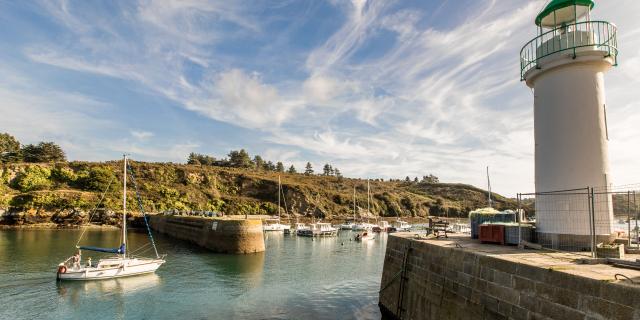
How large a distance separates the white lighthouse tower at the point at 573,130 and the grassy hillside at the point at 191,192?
62735mm

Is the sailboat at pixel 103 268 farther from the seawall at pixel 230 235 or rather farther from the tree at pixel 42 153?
the tree at pixel 42 153

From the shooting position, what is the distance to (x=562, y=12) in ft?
47.3

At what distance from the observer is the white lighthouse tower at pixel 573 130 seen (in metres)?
12.8

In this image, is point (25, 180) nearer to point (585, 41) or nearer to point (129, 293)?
point (129, 293)

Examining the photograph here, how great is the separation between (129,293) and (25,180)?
7726 cm

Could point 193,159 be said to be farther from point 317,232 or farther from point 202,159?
point 317,232

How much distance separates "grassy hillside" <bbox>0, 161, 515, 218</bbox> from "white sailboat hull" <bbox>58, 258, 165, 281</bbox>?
36.8 metres

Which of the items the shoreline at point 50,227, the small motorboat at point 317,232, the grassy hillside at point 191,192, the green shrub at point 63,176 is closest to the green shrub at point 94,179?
the grassy hillside at point 191,192

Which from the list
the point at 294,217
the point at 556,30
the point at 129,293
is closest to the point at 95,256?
the point at 129,293

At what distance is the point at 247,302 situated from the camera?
21.7 m

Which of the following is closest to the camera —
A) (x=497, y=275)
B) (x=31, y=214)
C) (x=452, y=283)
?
(x=497, y=275)

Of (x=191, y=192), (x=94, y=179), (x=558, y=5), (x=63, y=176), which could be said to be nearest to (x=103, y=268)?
(x=558, y=5)

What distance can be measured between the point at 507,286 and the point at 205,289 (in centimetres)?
2076

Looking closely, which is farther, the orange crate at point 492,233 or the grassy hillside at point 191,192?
the grassy hillside at point 191,192
